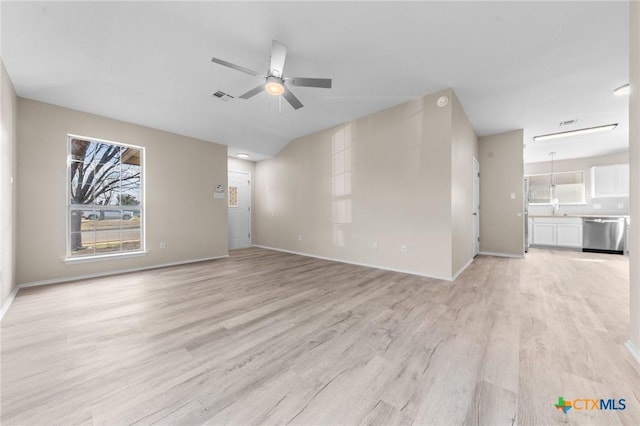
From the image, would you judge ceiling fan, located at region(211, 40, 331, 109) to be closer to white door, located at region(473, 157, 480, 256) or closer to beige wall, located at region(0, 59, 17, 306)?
beige wall, located at region(0, 59, 17, 306)

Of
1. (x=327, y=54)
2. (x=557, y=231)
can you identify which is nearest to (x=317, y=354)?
(x=327, y=54)

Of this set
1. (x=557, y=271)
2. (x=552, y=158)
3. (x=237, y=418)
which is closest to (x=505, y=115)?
(x=557, y=271)

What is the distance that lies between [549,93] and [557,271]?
280 centimetres

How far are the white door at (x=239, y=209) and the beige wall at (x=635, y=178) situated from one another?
6.74 metres

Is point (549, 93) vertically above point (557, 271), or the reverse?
point (549, 93)

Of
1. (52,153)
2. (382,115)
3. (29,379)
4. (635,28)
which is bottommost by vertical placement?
(29,379)

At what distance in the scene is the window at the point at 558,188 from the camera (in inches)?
266

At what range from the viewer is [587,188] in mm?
6559

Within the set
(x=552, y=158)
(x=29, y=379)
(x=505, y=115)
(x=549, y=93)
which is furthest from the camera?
(x=552, y=158)

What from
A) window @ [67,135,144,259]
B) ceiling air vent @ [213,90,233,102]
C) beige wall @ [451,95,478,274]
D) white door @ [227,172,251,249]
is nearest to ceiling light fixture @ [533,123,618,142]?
beige wall @ [451,95,478,274]

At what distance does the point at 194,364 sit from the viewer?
157 cm

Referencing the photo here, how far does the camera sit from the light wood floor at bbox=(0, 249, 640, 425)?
1210 mm

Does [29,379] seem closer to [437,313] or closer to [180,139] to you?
[437,313]

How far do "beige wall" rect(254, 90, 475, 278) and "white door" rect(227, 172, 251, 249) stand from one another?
1.49 metres
